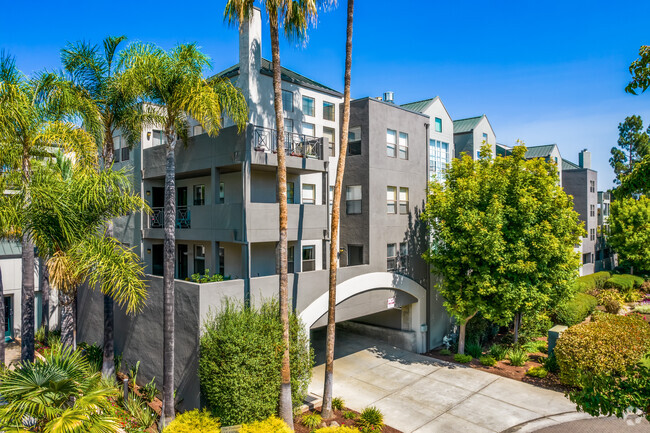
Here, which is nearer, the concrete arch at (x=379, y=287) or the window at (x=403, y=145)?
the concrete arch at (x=379, y=287)

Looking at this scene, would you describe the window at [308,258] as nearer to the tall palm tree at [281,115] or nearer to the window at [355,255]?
the window at [355,255]

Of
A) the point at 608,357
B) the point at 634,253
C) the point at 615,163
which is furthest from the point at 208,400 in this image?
the point at 615,163

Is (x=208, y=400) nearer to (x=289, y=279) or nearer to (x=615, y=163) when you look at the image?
(x=289, y=279)

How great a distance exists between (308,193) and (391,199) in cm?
471

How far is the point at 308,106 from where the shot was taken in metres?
21.4

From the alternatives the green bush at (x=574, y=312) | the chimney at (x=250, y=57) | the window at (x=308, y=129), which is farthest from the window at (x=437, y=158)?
the chimney at (x=250, y=57)

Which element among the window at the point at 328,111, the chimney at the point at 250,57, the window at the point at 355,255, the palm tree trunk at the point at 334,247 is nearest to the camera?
the palm tree trunk at the point at 334,247

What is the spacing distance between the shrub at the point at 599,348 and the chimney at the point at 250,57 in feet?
58.3

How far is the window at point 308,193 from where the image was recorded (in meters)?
21.1

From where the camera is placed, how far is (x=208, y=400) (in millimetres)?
13867

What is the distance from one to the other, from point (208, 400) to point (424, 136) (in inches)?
724

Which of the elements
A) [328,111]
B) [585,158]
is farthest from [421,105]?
[585,158]

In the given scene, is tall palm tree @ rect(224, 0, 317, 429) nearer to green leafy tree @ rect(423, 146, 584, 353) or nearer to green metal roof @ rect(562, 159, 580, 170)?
green leafy tree @ rect(423, 146, 584, 353)

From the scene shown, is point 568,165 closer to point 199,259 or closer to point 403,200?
point 403,200
